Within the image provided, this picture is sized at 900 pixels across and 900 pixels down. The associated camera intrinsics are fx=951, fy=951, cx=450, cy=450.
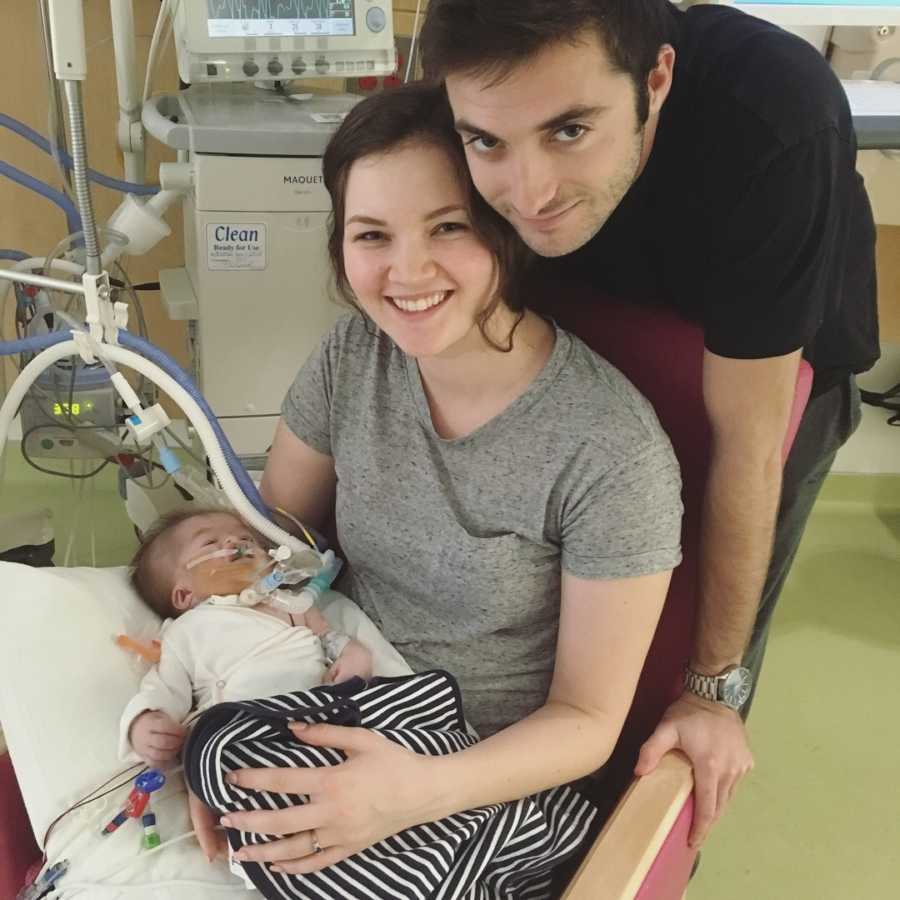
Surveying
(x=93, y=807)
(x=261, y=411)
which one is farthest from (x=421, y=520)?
(x=261, y=411)

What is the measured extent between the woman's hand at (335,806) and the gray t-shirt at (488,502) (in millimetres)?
226

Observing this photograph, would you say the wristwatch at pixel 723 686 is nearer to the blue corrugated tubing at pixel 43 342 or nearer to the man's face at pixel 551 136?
the man's face at pixel 551 136

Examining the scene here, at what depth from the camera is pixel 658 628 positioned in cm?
119

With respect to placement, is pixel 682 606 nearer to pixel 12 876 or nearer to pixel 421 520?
pixel 421 520

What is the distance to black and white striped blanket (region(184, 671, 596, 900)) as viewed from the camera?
36.4 inches

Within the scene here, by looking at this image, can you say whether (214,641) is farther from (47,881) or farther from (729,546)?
(729,546)

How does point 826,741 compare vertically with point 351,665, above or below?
below

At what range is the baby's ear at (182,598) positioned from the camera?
1.29m

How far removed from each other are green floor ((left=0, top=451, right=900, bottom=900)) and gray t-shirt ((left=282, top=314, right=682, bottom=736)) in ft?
2.96

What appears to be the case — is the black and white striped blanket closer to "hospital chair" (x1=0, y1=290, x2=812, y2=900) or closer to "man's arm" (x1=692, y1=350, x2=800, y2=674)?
"hospital chair" (x1=0, y1=290, x2=812, y2=900)

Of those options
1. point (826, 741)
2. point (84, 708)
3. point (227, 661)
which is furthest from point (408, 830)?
point (826, 741)

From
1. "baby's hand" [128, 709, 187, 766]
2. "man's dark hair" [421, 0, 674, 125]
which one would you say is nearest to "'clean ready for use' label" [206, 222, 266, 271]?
"man's dark hair" [421, 0, 674, 125]

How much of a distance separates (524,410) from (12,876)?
0.76 metres

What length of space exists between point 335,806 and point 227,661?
1.00ft
